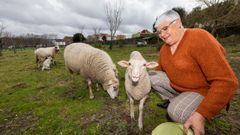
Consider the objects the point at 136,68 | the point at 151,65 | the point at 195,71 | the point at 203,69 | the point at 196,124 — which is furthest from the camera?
Answer: the point at 151,65

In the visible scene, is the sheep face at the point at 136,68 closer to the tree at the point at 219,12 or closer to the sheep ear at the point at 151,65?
the sheep ear at the point at 151,65

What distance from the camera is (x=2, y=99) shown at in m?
7.76

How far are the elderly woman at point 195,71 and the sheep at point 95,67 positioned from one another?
3.24m

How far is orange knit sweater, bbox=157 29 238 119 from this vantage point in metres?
2.27

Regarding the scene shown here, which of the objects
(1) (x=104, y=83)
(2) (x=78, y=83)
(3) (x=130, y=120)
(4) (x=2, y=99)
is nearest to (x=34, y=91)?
(4) (x=2, y=99)

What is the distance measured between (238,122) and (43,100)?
531cm

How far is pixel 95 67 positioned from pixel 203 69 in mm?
4606

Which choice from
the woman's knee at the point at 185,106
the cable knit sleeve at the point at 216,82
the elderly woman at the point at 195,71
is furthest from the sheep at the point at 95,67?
the cable knit sleeve at the point at 216,82

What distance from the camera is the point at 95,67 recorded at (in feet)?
22.3

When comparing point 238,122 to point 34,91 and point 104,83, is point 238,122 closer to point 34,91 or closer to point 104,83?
point 104,83

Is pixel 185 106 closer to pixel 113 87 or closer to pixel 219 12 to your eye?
pixel 113 87

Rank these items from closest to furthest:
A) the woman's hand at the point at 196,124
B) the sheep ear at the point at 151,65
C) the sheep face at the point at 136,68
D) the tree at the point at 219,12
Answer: the woman's hand at the point at 196,124
the sheep face at the point at 136,68
the sheep ear at the point at 151,65
the tree at the point at 219,12

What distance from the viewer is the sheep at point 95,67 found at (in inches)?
256

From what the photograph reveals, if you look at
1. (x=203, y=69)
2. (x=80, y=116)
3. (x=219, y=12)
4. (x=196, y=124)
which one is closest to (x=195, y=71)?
(x=203, y=69)
